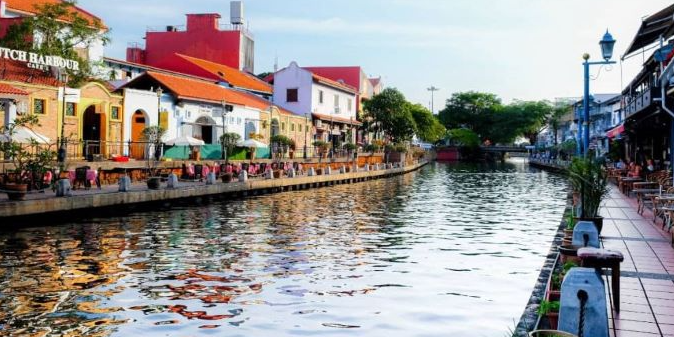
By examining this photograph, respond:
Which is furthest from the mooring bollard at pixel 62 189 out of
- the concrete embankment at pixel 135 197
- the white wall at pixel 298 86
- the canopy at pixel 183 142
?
the white wall at pixel 298 86

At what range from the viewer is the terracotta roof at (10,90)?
28.7 meters

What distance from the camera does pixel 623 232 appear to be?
49.8 ft

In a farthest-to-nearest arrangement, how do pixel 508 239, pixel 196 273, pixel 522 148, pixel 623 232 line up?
pixel 522 148 → pixel 508 239 → pixel 623 232 → pixel 196 273

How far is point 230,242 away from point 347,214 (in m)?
8.66

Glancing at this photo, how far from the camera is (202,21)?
68188mm

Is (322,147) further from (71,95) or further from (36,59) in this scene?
(36,59)

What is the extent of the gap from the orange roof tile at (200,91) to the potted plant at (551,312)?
36.1m

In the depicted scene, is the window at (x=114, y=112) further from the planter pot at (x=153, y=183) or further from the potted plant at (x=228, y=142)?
the planter pot at (x=153, y=183)

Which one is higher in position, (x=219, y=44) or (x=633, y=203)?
(x=219, y=44)

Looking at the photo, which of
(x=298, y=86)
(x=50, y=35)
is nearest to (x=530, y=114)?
(x=298, y=86)

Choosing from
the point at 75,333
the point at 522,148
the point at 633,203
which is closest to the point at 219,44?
the point at 633,203

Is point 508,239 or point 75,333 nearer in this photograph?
point 75,333

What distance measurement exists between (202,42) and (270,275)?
58689 millimetres

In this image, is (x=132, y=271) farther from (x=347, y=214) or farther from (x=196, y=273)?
(x=347, y=214)
